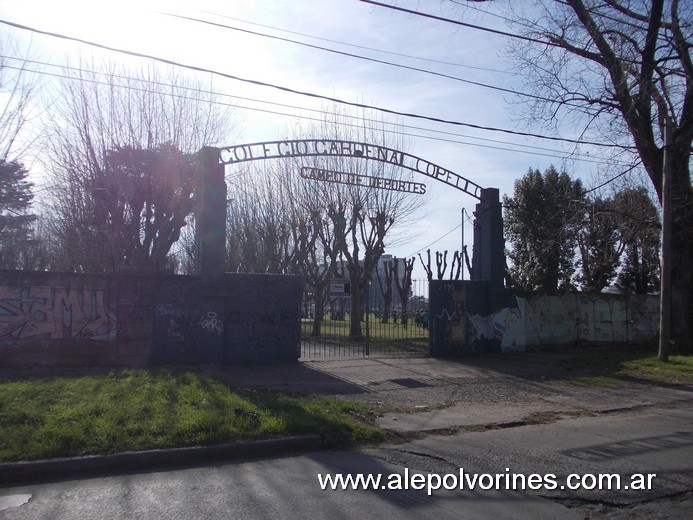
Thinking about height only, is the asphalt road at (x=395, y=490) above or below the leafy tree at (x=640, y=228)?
below

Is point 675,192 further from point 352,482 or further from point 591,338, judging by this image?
point 352,482

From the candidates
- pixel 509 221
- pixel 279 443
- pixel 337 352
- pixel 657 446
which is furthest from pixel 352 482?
pixel 509 221

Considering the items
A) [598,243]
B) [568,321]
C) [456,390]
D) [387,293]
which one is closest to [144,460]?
[456,390]

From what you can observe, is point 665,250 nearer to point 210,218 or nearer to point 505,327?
point 505,327

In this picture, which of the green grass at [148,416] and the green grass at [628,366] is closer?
the green grass at [148,416]

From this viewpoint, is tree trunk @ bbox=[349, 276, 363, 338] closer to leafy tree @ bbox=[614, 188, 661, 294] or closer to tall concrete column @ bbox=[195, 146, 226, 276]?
leafy tree @ bbox=[614, 188, 661, 294]

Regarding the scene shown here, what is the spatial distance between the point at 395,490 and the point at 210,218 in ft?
31.7

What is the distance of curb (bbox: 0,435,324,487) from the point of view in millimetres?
6141

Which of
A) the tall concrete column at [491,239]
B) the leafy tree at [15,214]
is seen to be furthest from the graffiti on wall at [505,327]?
the leafy tree at [15,214]

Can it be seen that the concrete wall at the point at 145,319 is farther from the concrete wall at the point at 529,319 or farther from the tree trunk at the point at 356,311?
the tree trunk at the point at 356,311

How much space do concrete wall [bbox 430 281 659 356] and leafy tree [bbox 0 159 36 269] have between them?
42.5 feet

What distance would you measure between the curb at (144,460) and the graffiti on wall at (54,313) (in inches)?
267

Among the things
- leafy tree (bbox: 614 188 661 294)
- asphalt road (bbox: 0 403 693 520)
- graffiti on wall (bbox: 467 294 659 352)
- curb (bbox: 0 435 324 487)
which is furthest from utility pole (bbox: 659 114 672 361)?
Answer: curb (bbox: 0 435 324 487)

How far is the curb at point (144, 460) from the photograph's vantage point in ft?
20.1
